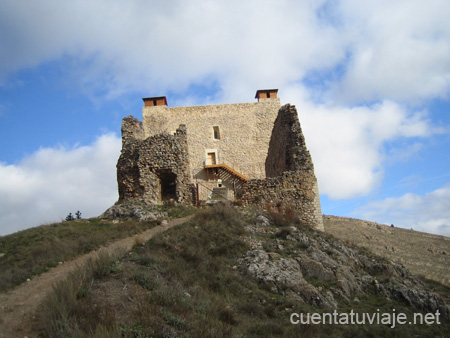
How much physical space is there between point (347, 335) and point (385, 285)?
4453 millimetres

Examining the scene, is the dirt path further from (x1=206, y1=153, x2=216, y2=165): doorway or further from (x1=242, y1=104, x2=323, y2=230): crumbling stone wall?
(x1=206, y1=153, x2=216, y2=165): doorway

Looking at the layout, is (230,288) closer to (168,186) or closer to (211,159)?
(168,186)

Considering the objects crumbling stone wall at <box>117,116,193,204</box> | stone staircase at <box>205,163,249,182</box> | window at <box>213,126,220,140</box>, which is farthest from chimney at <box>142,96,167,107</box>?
crumbling stone wall at <box>117,116,193,204</box>

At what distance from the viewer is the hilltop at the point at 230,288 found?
6508 mm

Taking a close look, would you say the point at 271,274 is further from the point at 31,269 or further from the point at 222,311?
the point at 31,269

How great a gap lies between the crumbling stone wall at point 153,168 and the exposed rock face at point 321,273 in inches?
217

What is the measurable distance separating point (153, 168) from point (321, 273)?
990 centimetres

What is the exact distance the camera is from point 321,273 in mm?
11344

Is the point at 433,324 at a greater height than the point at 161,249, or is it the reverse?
the point at 161,249

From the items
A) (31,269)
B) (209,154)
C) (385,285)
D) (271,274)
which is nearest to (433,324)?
(385,285)

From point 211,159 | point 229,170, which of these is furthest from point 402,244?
point 211,159

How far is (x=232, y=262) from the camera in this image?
11.0 metres

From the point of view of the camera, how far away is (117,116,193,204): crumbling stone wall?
57.4 feet

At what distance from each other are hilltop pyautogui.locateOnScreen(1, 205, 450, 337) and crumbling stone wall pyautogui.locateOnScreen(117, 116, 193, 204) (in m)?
3.98
